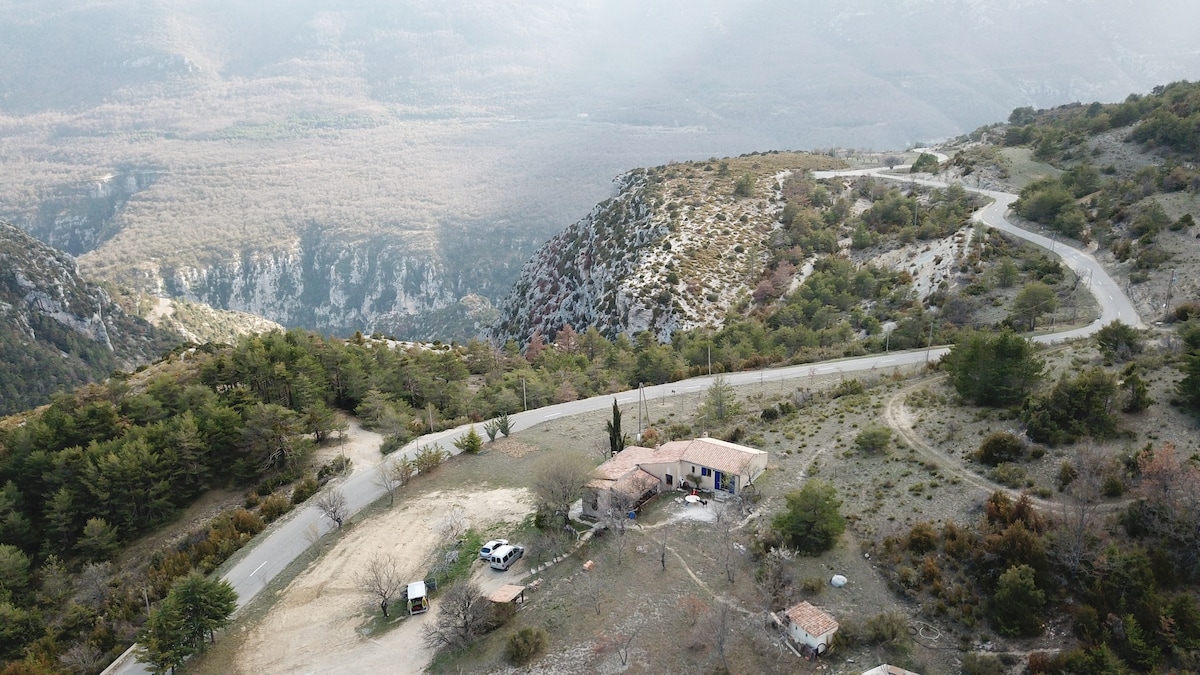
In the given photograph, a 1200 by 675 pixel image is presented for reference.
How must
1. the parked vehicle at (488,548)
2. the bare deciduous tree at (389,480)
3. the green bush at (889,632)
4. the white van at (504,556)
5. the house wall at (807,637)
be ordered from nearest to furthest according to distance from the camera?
the green bush at (889,632), the house wall at (807,637), the white van at (504,556), the parked vehicle at (488,548), the bare deciduous tree at (389,480)

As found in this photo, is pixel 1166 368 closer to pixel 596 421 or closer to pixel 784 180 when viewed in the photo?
pixel 596 421

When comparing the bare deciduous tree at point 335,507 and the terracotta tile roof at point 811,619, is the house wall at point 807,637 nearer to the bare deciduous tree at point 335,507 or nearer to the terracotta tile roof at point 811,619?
the terracotta tile roof at point 811,619

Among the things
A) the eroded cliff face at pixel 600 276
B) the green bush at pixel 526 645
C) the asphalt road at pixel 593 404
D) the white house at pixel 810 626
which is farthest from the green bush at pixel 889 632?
the eroded cliff face at pixel 600 276

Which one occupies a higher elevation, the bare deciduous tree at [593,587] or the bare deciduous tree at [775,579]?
the bare deciduous tree at [775,579]

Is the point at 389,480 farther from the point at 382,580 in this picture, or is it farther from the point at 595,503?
the point at 595,503

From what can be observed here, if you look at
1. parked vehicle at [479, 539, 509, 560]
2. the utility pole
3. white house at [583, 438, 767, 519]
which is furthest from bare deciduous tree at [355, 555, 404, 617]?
the utility pole

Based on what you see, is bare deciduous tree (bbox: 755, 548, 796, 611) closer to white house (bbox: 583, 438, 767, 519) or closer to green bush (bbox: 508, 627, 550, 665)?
white house (bbox: 583, 438, 767, 519)
